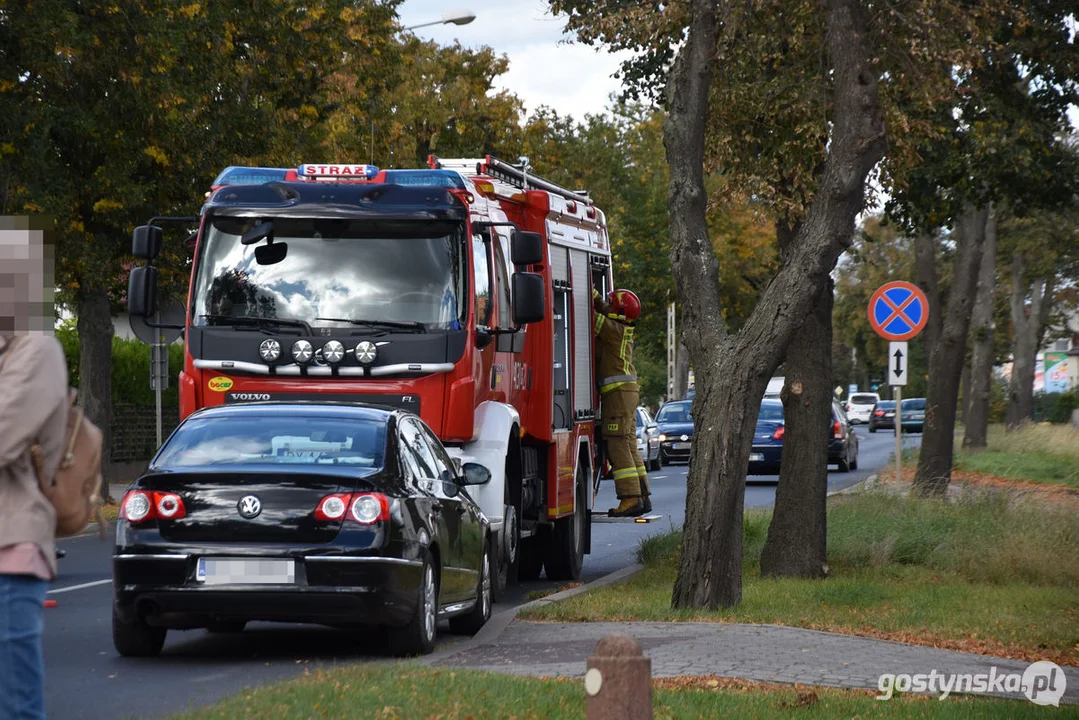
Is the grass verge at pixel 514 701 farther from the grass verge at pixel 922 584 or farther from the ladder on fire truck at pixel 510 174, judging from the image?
the ladder on fire truck at pixel 510 174

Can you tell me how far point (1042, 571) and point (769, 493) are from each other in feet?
54.2

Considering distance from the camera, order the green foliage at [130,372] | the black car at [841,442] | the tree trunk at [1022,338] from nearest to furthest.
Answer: the green foliage at [130,372]
the black car at [841,442]
the tree trunk at [1022,338]

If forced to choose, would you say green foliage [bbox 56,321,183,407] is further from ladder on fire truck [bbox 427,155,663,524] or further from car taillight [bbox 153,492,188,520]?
car taillight [bbox 153,492,188,520]

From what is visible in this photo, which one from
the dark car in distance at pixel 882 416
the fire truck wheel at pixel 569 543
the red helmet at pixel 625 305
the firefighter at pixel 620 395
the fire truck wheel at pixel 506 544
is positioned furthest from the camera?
the dark car in distance at pixel 882 416

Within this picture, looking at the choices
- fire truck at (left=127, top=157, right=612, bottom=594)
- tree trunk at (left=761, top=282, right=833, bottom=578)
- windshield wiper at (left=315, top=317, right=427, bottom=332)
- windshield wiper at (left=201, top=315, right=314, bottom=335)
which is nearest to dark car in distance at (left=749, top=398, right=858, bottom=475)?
tree trunk at (left=761, top=282, right=833, bottom=578)

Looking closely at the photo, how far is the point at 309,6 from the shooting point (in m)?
29.8

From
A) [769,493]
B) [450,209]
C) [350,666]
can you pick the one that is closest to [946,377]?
[769,493]

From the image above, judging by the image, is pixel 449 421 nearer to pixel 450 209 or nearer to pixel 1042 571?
pixel 450 209

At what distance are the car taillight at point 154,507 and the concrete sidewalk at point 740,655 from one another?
1.73 m

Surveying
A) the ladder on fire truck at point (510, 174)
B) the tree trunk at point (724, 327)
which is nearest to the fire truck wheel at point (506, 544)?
the tree trunk at point (724, 327)

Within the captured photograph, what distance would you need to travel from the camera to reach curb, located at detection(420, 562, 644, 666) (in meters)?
10.3

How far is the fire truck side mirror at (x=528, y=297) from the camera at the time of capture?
13281 mm

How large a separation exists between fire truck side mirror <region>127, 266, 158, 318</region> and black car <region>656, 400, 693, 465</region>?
28.8 metres

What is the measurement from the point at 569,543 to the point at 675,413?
26106 mm
